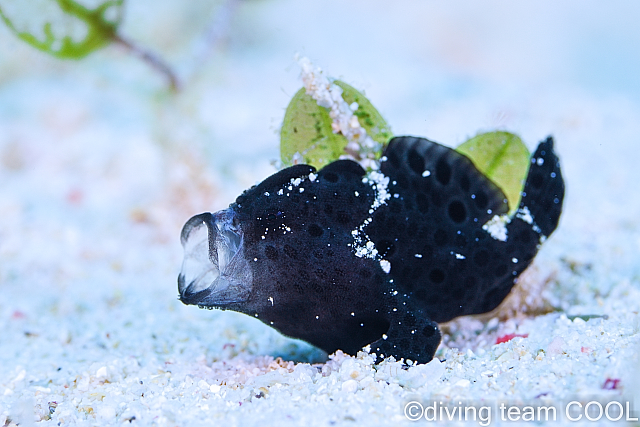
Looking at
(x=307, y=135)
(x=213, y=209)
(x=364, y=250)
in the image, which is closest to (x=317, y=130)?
(x=307, y=135)

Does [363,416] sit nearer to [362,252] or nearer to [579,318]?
[362,252]

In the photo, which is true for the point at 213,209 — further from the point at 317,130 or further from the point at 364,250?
the point at 364,250

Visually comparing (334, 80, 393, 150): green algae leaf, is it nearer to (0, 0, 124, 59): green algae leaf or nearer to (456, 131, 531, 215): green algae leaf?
(456, 131, 531, 215): green algae leaf

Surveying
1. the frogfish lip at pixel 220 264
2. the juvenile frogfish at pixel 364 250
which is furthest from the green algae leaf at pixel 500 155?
the frogfish lip at pixel 220 264

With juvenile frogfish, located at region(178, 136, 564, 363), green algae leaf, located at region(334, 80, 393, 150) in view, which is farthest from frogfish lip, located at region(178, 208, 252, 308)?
green algae leaf, located at region(334, 80, 393, 150)

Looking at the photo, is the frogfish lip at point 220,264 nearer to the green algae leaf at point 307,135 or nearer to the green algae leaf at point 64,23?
the green algae leaf at point 307,135

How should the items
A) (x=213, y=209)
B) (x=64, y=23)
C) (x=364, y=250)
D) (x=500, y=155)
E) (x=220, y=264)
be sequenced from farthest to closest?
1. (x=213, y=209)
2. (x=64, y=23)
3. (x=500, y=155)
4. (x=364, y=250)
5. (x=220, y=264)

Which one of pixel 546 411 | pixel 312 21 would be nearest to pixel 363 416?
pixel 546 411
